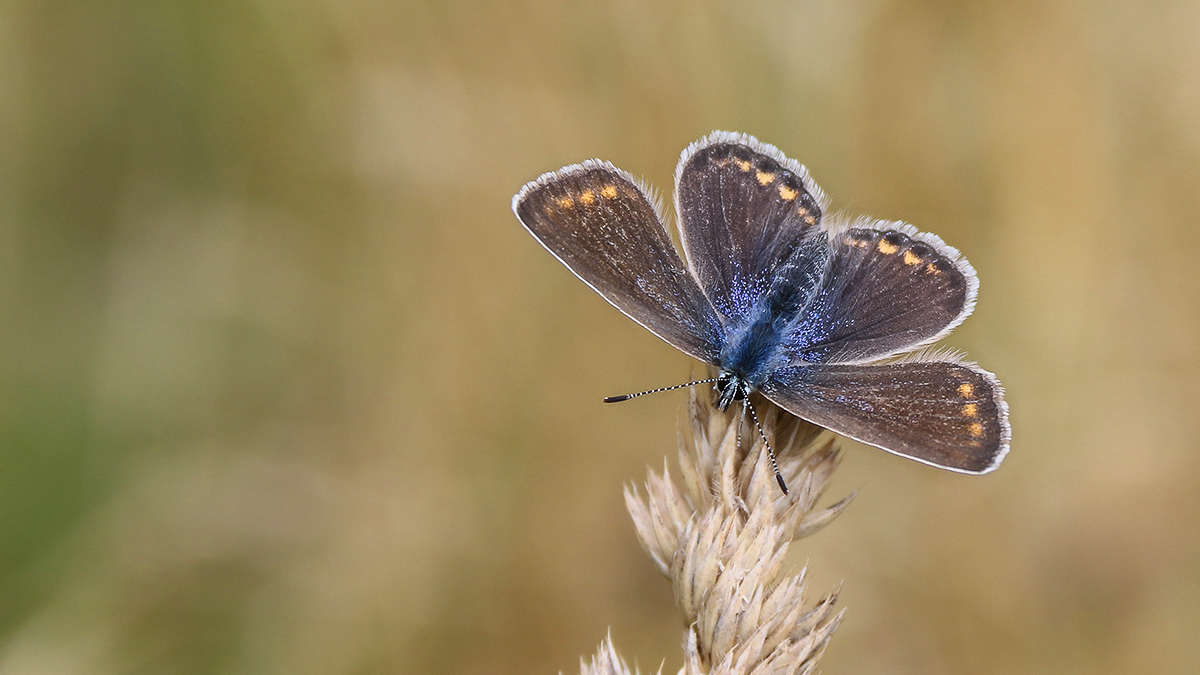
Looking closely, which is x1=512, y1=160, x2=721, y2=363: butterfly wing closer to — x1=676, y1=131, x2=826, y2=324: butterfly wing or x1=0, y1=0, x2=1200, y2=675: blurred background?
x1=676, y1=131, x2=826, y2=324: butterfly wing

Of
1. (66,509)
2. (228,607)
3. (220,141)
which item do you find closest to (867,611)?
(228,607)

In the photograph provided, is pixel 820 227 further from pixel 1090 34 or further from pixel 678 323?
pixel 1090 34

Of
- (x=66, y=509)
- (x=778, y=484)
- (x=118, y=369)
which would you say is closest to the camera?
(x=778, y=484)

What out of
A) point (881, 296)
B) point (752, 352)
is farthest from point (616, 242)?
point (881, 296)

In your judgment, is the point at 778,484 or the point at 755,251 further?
the point at 755,251

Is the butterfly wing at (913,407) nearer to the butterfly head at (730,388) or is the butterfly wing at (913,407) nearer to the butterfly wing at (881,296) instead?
the butterfly head at (730,388)

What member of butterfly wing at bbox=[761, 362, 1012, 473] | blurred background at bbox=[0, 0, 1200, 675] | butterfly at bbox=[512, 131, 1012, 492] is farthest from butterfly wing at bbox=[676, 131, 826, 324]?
blurred background at bbox=[0, 0, 1200, 675]
